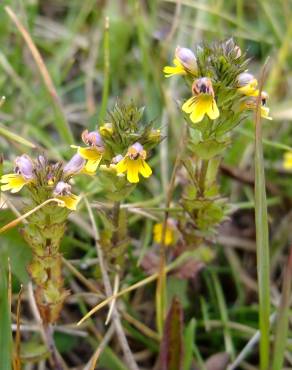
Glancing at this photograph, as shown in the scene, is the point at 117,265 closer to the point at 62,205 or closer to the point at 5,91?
the point at 62,205

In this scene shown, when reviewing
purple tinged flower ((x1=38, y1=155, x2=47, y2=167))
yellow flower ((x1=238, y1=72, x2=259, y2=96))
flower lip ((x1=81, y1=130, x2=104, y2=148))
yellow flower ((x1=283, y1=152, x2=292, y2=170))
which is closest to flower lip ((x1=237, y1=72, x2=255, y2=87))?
yellow flower ((x1=238, y1=72, x2=259, y2=96))

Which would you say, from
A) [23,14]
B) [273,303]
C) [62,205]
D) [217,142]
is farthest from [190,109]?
[23,14]

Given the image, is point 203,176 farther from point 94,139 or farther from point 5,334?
point 5,334

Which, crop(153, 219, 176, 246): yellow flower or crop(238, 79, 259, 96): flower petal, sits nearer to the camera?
crop(238, 79, 259, 96): flower petal

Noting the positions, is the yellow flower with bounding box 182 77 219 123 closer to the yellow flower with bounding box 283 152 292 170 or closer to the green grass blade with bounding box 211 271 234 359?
the green grass blade with bounding box 211 271 234 359

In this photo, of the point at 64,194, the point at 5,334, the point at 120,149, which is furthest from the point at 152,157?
the point at 5,334
